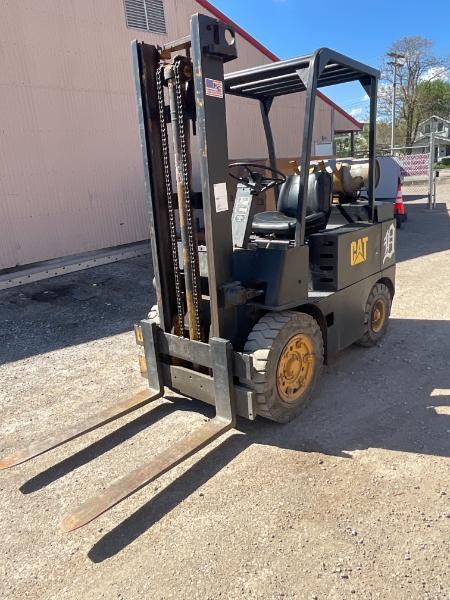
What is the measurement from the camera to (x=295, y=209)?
422cm

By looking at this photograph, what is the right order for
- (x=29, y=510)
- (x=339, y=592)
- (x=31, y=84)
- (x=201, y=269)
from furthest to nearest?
(x=31, y=84) < (x=201, y=269) < (x=29, y=510) < (x=339, y=592)

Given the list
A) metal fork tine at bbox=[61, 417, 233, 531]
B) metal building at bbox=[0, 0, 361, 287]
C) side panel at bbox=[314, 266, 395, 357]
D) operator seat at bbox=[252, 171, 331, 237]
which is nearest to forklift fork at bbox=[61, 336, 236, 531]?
metal fork tine at bbox=[61, 417, 233, 531]

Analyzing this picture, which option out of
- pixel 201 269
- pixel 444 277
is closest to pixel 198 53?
pixel 201 269

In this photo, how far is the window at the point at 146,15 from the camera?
33.7ft

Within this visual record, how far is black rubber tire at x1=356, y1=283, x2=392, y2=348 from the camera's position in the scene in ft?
16.1

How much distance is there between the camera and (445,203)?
60.3ft

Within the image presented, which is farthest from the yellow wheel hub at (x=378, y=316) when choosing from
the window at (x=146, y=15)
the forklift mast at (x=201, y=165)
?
the window at (x=146, y=15)

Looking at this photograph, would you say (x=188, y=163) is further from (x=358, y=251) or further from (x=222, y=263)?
(x=358, y=251)

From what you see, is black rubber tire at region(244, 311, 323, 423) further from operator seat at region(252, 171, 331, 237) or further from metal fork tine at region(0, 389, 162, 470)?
metal fork tine at region(0, 389, 162, 470)

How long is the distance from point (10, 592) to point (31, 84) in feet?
28.8

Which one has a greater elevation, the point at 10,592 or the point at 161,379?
the point at 161,379

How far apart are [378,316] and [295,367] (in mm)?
1914

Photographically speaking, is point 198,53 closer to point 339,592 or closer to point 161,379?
point 161,379

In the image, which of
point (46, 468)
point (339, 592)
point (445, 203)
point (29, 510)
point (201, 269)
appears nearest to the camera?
point (339, 592)
